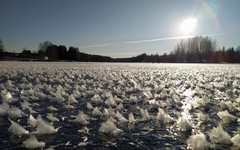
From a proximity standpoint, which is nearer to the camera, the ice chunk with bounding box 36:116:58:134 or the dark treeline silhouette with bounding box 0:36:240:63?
the ice chunk with bounding box 36:116:58:134

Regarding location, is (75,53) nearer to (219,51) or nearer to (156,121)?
(219,51)

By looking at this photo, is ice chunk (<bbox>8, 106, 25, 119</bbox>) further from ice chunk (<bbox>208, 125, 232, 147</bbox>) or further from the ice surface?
ice chunk (<bbox>208, 125, 232, 147</bbox>)

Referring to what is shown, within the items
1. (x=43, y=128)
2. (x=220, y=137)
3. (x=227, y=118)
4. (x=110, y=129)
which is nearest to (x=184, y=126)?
(x=220, y=137)

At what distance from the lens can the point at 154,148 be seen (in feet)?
10.3

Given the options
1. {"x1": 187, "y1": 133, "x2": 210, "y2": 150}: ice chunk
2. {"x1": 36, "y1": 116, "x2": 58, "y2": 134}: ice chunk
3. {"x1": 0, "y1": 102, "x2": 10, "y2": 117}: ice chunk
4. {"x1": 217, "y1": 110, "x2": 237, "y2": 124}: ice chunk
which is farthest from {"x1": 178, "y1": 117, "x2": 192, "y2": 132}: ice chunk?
{"x1": 0, "y1": 102, "x2": 10, "y2": 117}: ice chunk

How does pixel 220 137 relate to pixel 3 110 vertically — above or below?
below

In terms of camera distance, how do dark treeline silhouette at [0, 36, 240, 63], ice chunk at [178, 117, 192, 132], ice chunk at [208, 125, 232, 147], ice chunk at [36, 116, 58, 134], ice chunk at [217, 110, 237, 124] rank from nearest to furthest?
ice chunk at [208, 125, 232, 147], ice chunk at [36, 116, 58, 134], ice chunk at [178, 117, 192, 132], ice chunk at [217, 110, 237, 124], dark treeline silhouette at [0, 36, 240, 63]

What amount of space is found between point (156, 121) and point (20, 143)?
9.96 ft

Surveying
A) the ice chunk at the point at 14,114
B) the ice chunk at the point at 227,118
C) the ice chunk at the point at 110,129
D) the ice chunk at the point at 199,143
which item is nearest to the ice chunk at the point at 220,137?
the ice chunk at the point at 199,143

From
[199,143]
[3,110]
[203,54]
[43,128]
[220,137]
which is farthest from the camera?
[203,54]

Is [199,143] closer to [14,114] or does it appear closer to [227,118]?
[227,118]

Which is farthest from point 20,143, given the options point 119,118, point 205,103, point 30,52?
point 30,52

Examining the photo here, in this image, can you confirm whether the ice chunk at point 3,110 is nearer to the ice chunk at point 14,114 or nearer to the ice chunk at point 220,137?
the ice chunk at point 14,114

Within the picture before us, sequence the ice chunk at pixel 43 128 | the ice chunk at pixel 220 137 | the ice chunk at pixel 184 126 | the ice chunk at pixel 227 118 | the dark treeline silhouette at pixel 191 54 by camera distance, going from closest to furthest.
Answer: the ice chunk at pixel 220 137 → the ice chunk at pixel 43 128 → the ice chunk at pixel 184 126 → the ice chunk at pixel 227 118 → the dark treeline silhouette at pixel 191 54
